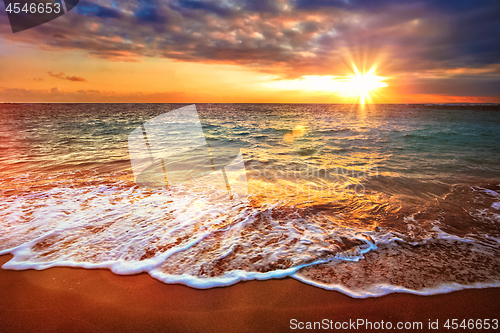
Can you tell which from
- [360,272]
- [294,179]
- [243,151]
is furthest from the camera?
[243,151]

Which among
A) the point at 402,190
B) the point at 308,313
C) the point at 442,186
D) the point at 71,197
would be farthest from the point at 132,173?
the point at 442,186

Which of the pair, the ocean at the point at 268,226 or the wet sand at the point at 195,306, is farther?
the ocean at the point at 268,226

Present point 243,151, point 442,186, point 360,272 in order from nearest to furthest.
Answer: point 360,272, point 442,186, point 243,151

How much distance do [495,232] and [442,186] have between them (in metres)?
2.80

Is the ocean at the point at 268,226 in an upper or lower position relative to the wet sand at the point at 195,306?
upper

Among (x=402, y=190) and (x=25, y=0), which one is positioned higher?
(x=25, y=0)

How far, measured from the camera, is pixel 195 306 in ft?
7.52

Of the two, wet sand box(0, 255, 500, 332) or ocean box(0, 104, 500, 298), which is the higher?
ocean box(0, 104, 500, 298)

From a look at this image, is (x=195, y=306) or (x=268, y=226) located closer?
(x=195, y=306)

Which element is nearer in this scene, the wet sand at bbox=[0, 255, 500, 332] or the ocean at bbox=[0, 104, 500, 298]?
the wet sand at bbox=[0, 255, 500, 332]

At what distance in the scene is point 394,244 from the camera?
3375mm

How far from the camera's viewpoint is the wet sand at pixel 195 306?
6.88ft

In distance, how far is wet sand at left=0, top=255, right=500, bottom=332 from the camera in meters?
2.10

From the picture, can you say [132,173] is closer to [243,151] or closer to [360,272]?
[243,151]
